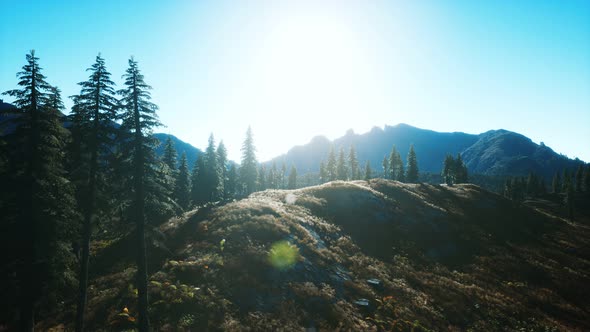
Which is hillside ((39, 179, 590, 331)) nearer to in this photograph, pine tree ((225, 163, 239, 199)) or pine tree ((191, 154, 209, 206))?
pine tree ((191, 154, 209, 206))

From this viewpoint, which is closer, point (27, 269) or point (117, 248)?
point (27, 269)

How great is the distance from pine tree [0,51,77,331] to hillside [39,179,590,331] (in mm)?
2969

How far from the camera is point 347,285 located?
71.4ft

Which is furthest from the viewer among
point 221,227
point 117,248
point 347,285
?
point 117,248

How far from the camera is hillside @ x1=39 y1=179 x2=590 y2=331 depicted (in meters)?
17.0

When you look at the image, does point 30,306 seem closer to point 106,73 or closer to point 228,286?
point 228,286

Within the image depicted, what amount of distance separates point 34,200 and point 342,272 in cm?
2215

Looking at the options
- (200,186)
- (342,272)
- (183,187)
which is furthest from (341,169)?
(342,272)

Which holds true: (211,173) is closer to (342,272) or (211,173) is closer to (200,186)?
(200,186)

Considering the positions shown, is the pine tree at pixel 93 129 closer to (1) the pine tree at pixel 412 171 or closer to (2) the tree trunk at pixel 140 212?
(2) the tree trunk at pixel 140 212

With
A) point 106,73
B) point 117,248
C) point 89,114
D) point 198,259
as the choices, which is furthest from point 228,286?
point 117,248

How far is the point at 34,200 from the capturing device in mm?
15828

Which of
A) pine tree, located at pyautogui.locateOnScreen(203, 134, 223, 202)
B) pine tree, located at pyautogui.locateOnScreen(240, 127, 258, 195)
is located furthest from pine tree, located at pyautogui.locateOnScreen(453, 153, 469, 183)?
pine tree, located at pyautogui.locateOnScreen(203, 134, 223, 202)

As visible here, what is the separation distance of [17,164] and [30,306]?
8.09 m
